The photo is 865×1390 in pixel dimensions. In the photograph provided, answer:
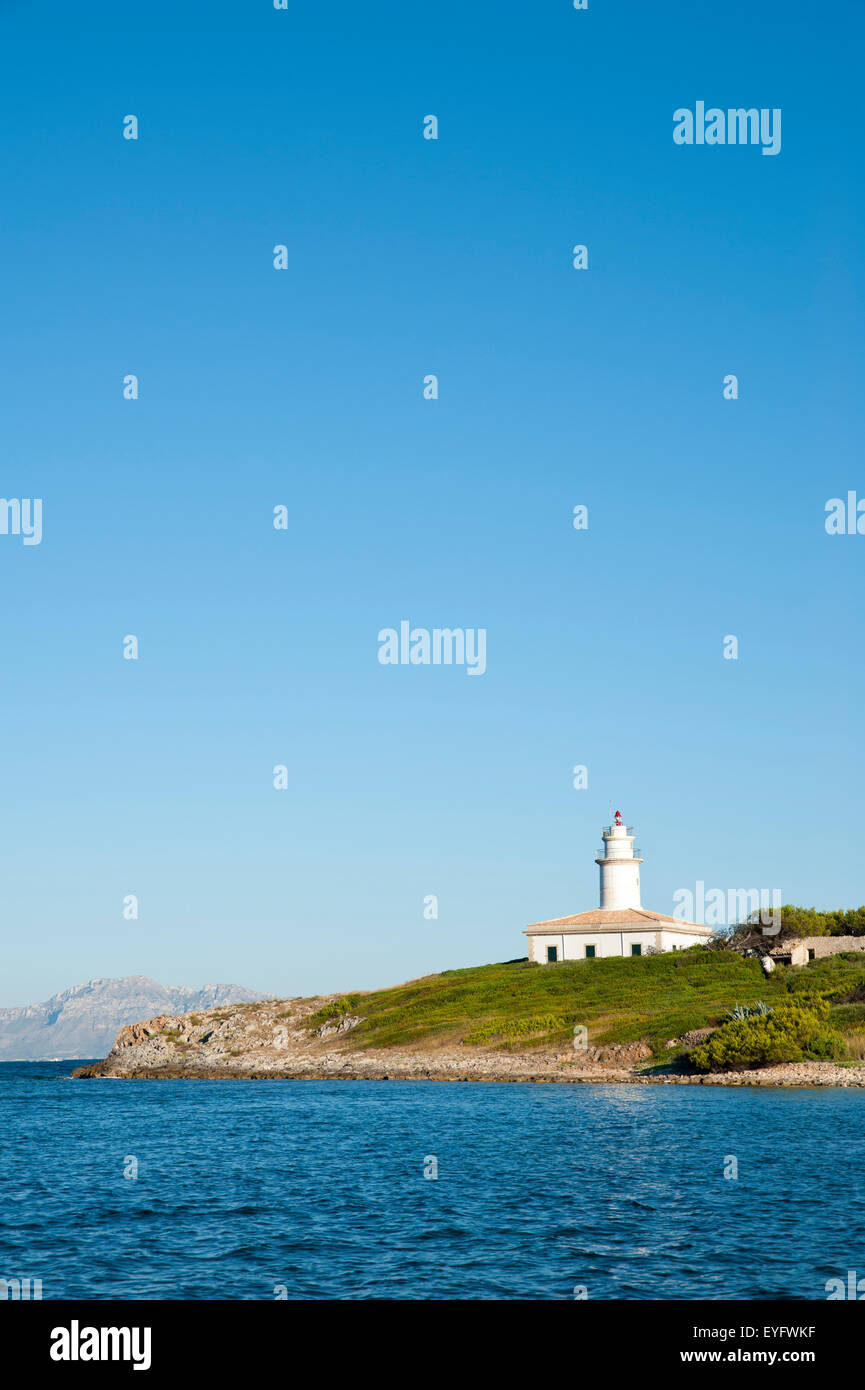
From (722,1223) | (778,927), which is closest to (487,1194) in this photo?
(722,1223)

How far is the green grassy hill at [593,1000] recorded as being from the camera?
265ft

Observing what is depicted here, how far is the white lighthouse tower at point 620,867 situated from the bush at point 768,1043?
135 ft

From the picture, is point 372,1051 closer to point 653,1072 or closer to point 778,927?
point 653,1072

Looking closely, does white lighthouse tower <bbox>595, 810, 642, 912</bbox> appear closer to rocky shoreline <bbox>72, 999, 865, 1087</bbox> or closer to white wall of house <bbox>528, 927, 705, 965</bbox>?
white wall of house <bbox>528, 927, 705, 965</bbox>

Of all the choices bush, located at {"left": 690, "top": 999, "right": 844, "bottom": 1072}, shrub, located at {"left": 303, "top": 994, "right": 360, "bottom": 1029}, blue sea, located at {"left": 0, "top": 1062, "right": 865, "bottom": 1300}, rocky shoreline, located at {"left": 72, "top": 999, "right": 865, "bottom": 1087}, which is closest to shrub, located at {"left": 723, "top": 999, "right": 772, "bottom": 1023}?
bush, located at {"left": 690, "top": 999, "right": 844, "bottom": 1072}

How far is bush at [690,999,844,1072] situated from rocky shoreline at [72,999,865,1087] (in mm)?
678

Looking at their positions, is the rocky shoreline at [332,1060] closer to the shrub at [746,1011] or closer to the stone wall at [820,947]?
the shrub at [746,1011]

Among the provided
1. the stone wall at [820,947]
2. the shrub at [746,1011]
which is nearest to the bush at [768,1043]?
the shrub at [746,1011]

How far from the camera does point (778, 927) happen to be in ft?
336

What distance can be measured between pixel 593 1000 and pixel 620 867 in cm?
2351

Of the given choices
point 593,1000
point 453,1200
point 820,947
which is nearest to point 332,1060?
point 593,1000

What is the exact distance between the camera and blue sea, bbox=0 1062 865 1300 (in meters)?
24.9
